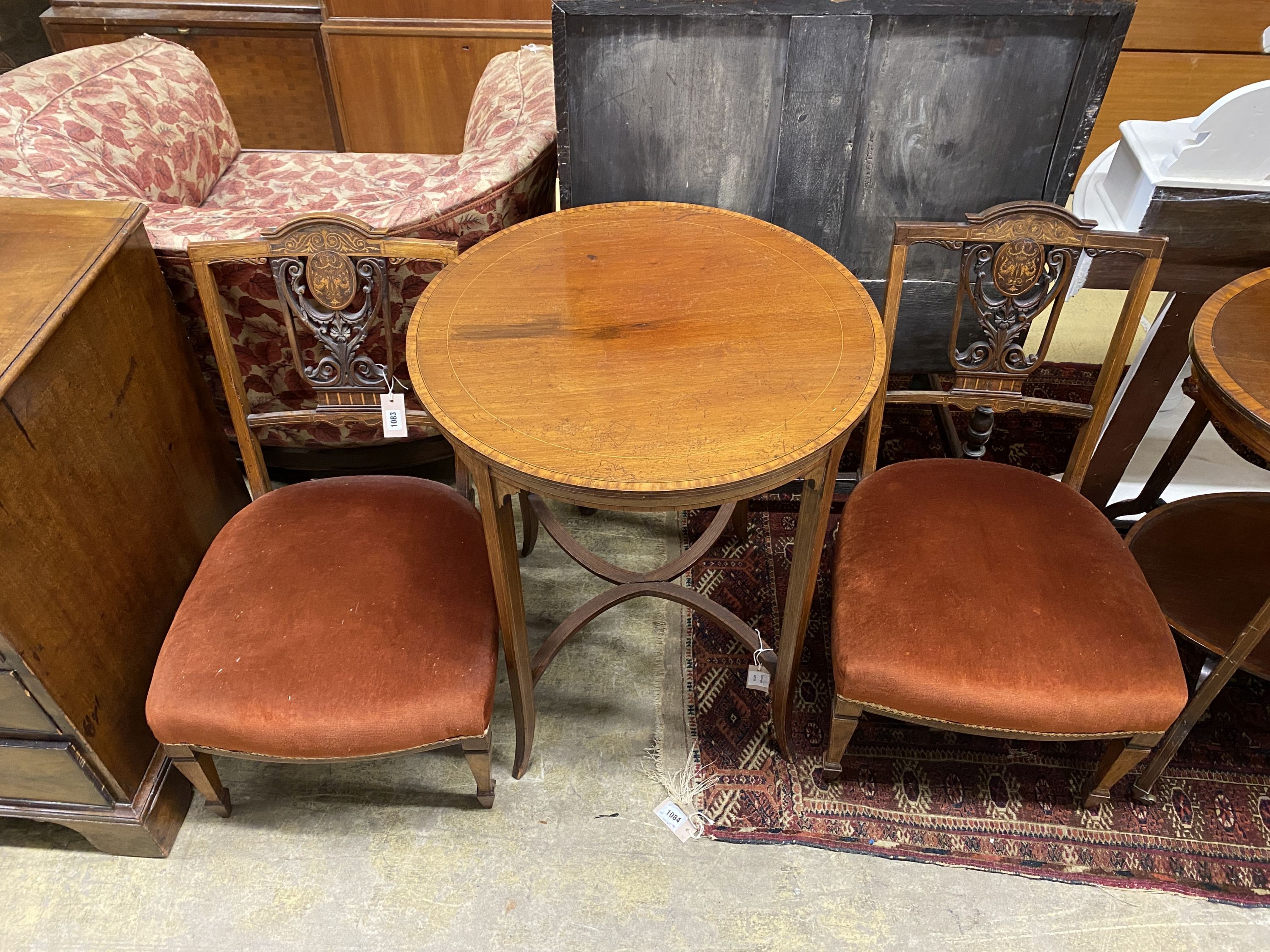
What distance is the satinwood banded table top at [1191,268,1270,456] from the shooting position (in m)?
1.24

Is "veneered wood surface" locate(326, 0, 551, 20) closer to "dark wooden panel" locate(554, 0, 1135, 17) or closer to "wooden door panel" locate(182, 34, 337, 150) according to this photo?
"wooden door panel" locate(182, 34, 337, 150)

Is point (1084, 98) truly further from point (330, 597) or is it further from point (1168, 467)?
point (330, 597)

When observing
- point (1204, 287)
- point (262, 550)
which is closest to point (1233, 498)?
point (1204, 287)

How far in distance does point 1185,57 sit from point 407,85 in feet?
9.97

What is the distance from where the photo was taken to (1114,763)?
142 cm

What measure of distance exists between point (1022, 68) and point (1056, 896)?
1577 millimetres

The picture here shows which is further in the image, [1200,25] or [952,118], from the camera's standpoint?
[1200,25]

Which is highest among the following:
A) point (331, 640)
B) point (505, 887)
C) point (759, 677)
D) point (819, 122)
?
point (819, 122)

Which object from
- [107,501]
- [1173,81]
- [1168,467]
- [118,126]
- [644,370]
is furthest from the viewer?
[1173,81]

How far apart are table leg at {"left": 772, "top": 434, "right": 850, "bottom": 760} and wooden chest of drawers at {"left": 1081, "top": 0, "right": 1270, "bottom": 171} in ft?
8.42

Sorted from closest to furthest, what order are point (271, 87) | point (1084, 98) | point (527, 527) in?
point (1084, 98), point (527, 527), point (271, 87)

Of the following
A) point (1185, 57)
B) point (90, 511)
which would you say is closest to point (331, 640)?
point (90, 511)

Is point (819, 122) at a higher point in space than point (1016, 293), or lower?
higher

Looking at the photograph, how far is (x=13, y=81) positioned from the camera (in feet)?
6.55
